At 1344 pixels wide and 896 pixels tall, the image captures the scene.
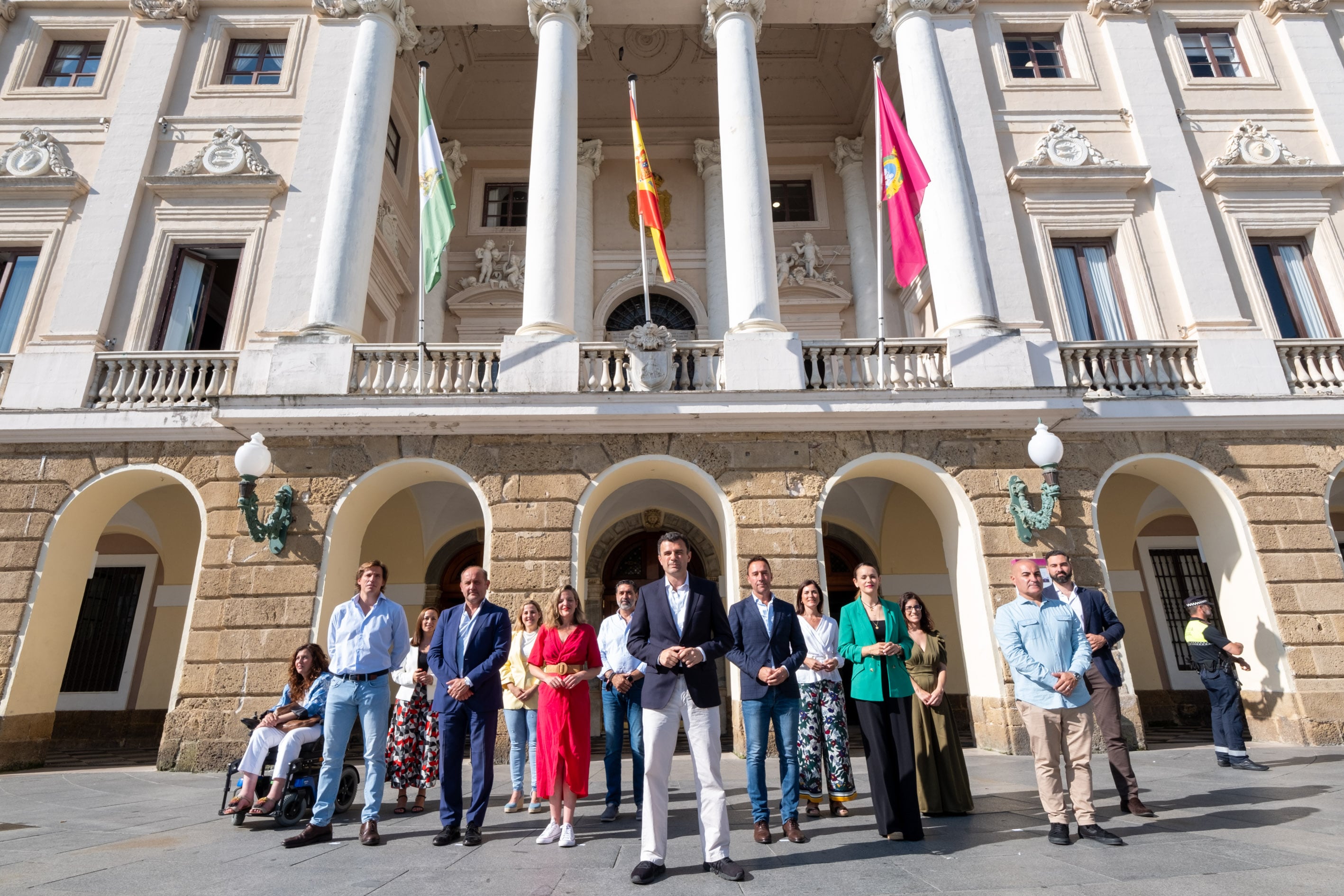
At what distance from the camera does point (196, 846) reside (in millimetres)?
5469

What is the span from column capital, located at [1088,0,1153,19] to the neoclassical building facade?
41cm

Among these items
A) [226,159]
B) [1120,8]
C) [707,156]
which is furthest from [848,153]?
[226,159]

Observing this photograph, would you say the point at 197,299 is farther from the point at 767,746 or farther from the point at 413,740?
the point at 767,746

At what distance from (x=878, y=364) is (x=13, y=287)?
48.2 ft

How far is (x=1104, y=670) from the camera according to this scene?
618cm

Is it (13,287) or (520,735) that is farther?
(13,287)

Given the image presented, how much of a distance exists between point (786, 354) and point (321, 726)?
7.81m

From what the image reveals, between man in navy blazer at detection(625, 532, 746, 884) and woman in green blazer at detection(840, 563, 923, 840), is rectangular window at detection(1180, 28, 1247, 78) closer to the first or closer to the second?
woman in green blazer at detection(840, 563, 923, 840)

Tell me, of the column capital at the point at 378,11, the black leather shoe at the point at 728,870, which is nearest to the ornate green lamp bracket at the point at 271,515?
the black leather shoe at the point at 728,870

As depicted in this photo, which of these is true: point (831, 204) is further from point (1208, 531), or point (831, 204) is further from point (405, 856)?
point (405, 856)

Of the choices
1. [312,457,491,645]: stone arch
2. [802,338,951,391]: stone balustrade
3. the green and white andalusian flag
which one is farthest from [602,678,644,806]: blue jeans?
the green and white andalusian flag

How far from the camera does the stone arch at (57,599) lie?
34.6 ft

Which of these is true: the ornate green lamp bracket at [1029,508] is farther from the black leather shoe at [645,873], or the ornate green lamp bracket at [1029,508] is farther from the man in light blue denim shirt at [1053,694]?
the black leather shoe at [645,873]

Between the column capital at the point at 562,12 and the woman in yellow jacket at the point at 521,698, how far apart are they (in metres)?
11.8
